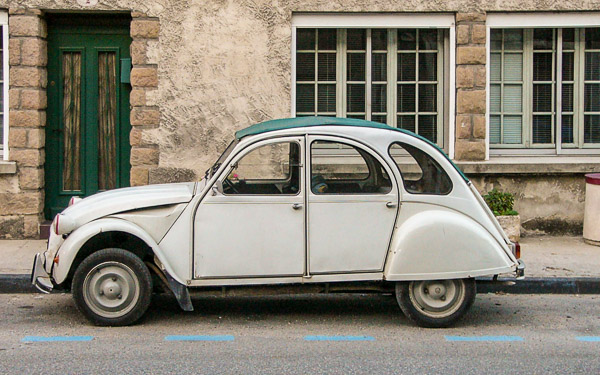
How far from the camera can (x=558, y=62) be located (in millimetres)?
11672

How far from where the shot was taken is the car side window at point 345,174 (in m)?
7.08

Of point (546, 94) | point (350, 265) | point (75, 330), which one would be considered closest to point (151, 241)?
point (75, 330)

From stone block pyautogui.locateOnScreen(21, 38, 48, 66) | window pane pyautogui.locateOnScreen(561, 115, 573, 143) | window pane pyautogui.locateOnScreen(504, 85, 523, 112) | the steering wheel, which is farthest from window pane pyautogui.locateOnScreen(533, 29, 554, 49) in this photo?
stone block pyautogui.locateOnScreen(21, 38, 48, 66)

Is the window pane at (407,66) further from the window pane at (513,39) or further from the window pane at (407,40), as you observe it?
the window pane at (513,39)

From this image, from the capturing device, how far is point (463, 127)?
1134 centimetres

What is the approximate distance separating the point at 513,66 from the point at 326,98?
272cm

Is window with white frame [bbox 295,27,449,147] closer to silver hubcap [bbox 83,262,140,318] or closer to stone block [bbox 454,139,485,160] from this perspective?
stone block [bbox 454,139,485,160]

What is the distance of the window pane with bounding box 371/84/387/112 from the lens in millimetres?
11570

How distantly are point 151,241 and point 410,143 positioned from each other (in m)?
2.40

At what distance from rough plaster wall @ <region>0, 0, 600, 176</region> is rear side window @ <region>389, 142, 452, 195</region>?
13.6ft

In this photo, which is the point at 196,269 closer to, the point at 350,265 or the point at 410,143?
the point at 350,265

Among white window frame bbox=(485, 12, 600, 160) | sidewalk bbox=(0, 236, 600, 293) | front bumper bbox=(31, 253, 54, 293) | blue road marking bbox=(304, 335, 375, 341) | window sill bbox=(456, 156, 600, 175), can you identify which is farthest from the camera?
white window frame bbox=(485, 12, 600, 160)

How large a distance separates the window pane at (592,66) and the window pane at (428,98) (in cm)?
222

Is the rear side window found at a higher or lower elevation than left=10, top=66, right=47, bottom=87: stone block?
lower
